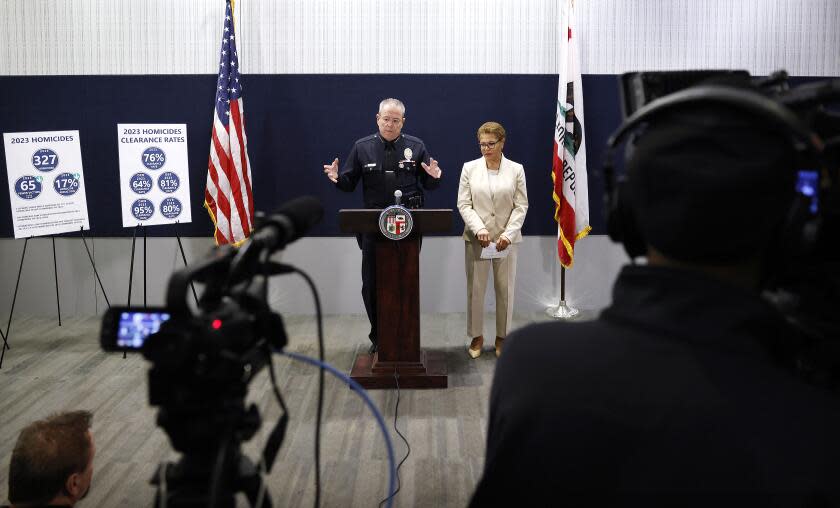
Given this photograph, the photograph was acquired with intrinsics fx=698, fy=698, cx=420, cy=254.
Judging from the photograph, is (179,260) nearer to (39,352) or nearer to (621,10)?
(39,352)

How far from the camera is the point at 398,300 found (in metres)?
3.88

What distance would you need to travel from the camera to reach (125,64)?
17.7 feet

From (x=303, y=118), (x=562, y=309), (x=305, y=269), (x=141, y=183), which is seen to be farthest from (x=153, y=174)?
(x=562, y=309)

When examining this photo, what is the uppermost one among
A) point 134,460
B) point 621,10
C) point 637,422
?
point 621,10

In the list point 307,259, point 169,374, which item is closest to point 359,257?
point 307,259

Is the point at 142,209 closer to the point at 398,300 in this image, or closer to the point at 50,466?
the point at 398,300

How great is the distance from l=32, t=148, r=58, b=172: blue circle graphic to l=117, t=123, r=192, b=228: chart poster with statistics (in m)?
0.43

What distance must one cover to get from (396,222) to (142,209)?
2.05 m

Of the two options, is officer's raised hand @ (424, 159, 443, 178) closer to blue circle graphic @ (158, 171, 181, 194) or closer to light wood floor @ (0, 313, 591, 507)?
light wood floor @ (0, 313, 591, 507)

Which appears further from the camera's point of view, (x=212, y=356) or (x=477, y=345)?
(x=477, y=345)

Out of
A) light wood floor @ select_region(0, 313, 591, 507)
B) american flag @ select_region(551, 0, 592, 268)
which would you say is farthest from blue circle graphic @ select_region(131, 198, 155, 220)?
american flag @ select_region(551, 0, 592, 268)

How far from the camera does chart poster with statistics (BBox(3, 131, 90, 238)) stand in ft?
14.8

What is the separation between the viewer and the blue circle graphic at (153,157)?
15.6 feet

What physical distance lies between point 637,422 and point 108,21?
5.69 meters
